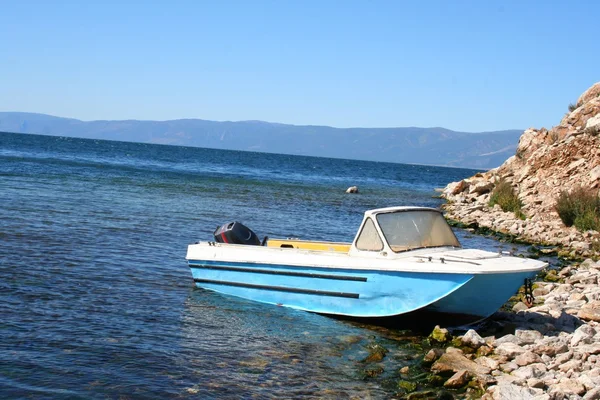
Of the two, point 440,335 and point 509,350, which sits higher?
point 509,350

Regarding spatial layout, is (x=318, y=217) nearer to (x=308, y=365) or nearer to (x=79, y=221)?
(x=79, y=221)

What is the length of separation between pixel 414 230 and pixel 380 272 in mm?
1201

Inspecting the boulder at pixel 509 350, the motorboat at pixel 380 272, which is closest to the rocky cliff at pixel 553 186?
the motorboat at pixel 380 272

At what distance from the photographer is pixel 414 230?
12.1 meters

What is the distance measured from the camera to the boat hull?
1075cm

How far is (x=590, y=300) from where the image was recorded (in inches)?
496

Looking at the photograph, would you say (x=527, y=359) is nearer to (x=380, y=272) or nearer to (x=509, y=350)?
(x=509, y=350)

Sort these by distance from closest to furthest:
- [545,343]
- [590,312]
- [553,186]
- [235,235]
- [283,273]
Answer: [545,343] → [590,312] → [283,273] → [235,235] → [553,186]

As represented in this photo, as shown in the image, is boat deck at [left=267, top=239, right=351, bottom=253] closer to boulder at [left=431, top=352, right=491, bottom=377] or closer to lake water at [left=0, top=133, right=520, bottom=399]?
lake water at [left=0, top=133, right=520, bottom=399]

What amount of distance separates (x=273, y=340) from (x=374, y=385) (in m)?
2.32

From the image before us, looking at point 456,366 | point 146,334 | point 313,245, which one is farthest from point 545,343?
point 146,334

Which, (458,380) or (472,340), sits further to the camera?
(472,340)

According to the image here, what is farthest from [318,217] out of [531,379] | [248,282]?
[531,379]

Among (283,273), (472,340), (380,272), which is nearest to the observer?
(472,340)
